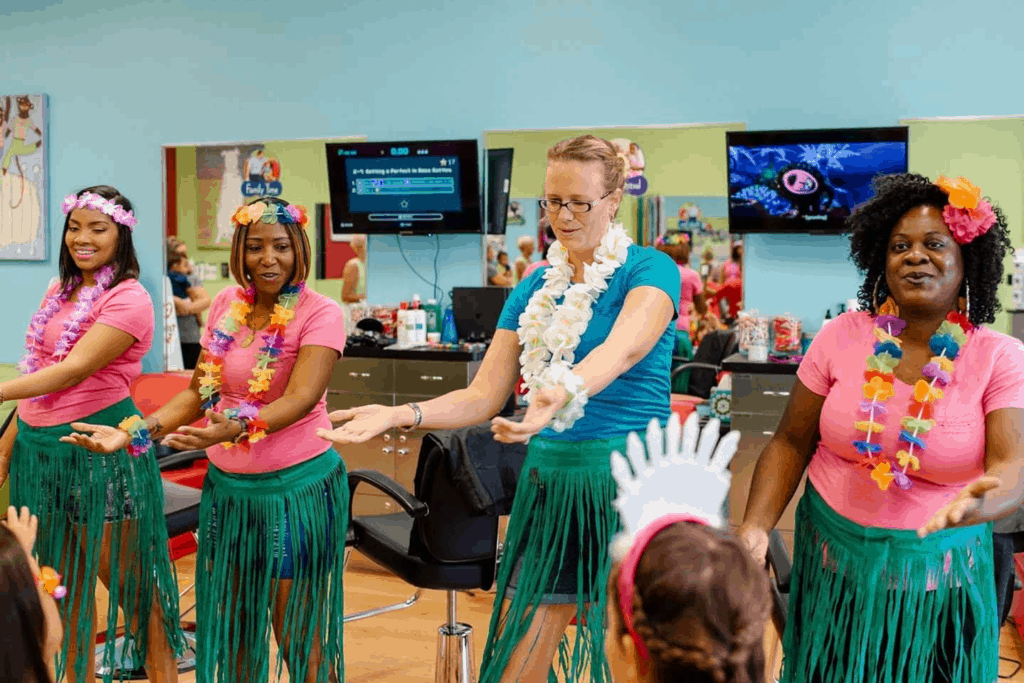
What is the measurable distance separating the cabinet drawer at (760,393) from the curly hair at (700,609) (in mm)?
3480

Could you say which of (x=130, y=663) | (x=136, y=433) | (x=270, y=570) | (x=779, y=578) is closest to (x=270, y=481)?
(x=270, y=570)

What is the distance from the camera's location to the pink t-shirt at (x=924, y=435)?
1885 millimetres

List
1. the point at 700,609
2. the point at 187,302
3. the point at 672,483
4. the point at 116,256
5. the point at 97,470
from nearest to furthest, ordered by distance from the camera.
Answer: the point at 700,609 < the point at 672,483 < the point at 97,470 < the point at 116,256 < the point at 187,302

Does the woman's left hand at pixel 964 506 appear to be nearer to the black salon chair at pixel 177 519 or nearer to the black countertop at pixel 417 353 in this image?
the black salon chair at pixel 177 519

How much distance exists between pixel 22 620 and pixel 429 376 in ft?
12.3

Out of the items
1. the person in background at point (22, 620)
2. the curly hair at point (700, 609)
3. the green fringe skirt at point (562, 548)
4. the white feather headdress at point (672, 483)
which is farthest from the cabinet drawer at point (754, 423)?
the person in background at point (22, 620)

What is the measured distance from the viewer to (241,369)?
271 centimetres

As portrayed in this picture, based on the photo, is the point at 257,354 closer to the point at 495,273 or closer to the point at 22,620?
the point at 22,620

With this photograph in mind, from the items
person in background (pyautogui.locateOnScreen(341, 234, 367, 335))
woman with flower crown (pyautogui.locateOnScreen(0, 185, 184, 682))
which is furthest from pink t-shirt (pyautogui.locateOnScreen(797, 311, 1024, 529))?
person in background (pyautogui.locateOnScreen(341, 234, 367, 335))

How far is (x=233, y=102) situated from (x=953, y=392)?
494 centimetres

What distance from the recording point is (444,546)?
3.01 meters

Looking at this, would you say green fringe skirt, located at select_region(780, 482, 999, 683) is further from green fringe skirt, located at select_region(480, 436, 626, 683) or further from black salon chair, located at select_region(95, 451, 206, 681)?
black salon chair, located at select_region(95, 451, 206, 681)

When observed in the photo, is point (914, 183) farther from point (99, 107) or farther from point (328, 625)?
point (99, 107)

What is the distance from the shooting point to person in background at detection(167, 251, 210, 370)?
239 inches
